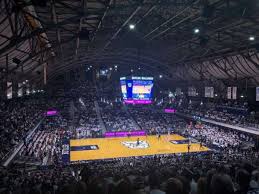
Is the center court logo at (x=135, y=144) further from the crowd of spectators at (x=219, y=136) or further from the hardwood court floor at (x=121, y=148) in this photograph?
the crowd of spectators at (x=219, y=136)

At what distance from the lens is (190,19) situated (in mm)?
17641

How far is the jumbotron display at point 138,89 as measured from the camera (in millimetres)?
31109

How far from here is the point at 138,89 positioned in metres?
Result: 31.2

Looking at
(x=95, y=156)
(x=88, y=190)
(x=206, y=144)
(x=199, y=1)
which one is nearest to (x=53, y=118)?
(x=95, y=156)

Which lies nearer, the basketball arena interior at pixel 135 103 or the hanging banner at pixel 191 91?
the basketball arena interior at pixel 135 103

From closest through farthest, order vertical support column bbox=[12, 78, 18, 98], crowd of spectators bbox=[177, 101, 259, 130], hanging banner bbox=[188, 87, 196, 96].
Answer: vertical support column bbox=[12, 78, 18, 98]
crowd of spectators bbox=[177, 101, 259, 130]
hanging banner bbox=[188, 87, 196, 96]

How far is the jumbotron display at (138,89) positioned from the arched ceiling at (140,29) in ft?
15.4

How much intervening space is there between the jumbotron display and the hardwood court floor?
6242mm

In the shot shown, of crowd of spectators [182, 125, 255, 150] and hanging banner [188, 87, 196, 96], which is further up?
hanging banner [188, 87, 196, 96]

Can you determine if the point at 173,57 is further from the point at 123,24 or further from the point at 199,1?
the point at 199,1

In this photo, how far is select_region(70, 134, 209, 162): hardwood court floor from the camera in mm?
27112

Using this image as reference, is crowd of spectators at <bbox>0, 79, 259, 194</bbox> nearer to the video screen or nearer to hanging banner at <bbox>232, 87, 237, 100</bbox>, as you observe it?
hanging banner at <bbox>232, 87, 237, 100</bbox>

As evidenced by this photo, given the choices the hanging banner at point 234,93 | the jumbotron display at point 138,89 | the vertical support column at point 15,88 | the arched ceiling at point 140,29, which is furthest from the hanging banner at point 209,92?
the vertical support column at point 15,88

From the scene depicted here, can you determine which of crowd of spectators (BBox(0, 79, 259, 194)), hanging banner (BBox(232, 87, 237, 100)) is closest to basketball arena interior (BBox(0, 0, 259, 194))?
crowd of spectators (BBox(0, 79, 259, 194))
